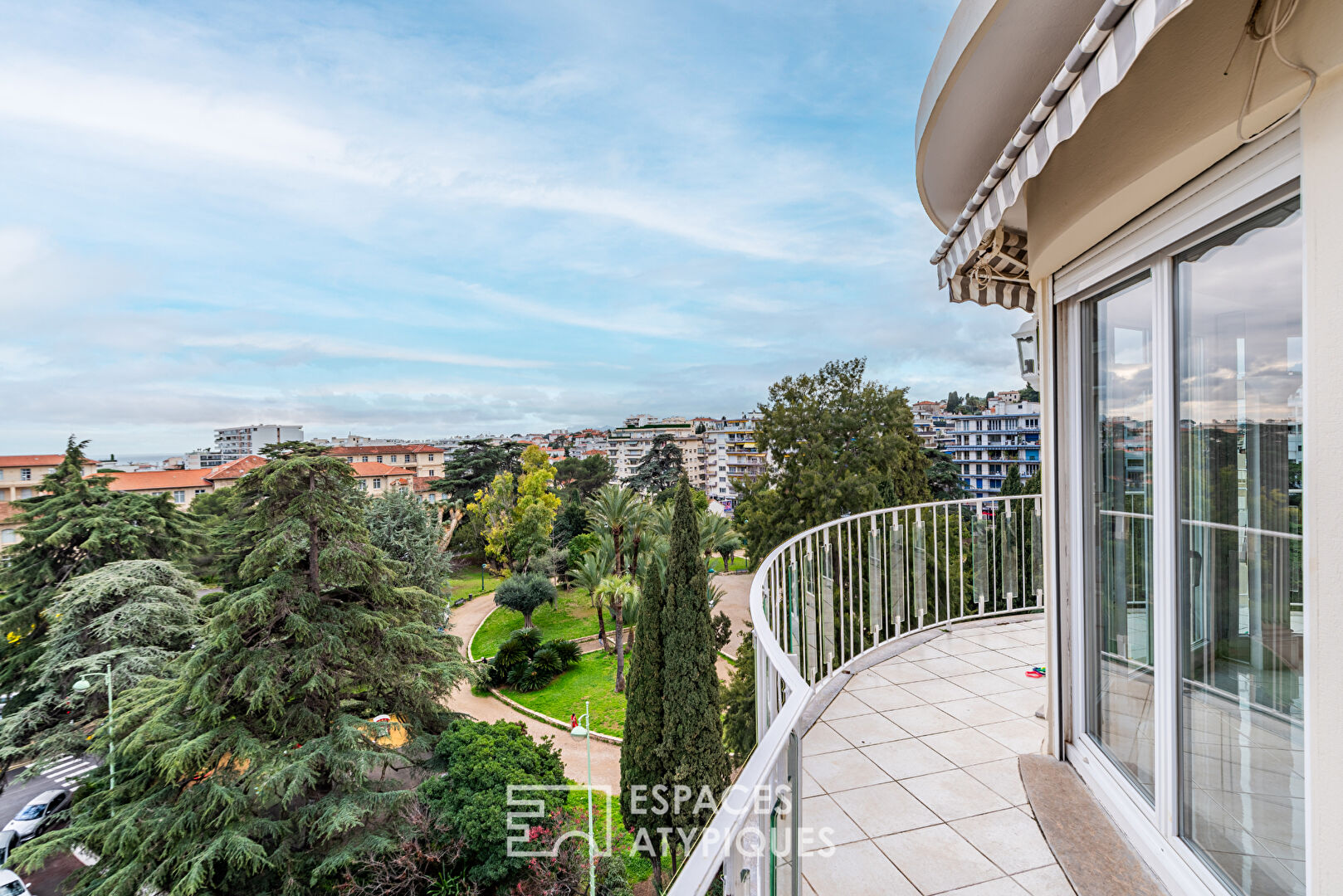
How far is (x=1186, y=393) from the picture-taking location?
1.69 meters

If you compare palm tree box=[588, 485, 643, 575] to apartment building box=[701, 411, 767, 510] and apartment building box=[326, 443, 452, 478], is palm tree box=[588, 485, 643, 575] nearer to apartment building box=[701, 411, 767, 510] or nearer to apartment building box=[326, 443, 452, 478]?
apartment building box=[326, 443, 452, 478]

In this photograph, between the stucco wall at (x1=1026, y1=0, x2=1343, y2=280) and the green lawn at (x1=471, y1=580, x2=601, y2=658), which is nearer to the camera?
the stucco wall at (x1=1026, y1=0, x2=1343, y2=280)

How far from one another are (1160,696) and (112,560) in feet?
80.2

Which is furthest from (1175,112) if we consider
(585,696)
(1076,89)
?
(585,696)

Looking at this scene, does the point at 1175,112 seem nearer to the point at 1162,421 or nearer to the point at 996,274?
the point at 1162,421

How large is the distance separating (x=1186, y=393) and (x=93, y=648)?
21048mm

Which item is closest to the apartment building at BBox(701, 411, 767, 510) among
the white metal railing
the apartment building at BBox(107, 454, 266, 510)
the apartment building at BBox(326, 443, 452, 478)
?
the apartment building at BBox(326, 443, 452, 478)

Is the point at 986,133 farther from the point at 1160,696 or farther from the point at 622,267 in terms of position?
the point at 622,267

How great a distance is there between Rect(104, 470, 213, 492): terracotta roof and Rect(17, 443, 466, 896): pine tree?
99.2 feet

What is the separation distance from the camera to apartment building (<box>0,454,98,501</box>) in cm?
3100

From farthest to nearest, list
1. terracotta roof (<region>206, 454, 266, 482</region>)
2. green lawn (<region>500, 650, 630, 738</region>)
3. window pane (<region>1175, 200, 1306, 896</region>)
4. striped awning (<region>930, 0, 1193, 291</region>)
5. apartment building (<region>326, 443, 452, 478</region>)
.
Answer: apartment building (<region>326, 443, 452, 478</region>)
terracotta roof (<region>206, 454, 266, 482</region>)
green lawn (<region>500, 650, 630, 738</region>)
window pane (<region>1175, 200, 1306, 896</region>)
striped awning (<region>930, 0, 1193, 291</region>)

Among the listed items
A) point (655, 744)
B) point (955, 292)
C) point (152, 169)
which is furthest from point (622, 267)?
point (955, 292)

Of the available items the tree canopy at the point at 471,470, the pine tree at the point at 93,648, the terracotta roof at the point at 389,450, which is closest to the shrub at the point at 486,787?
the pine tree at the point at 93,648

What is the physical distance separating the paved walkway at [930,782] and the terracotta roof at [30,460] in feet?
141
